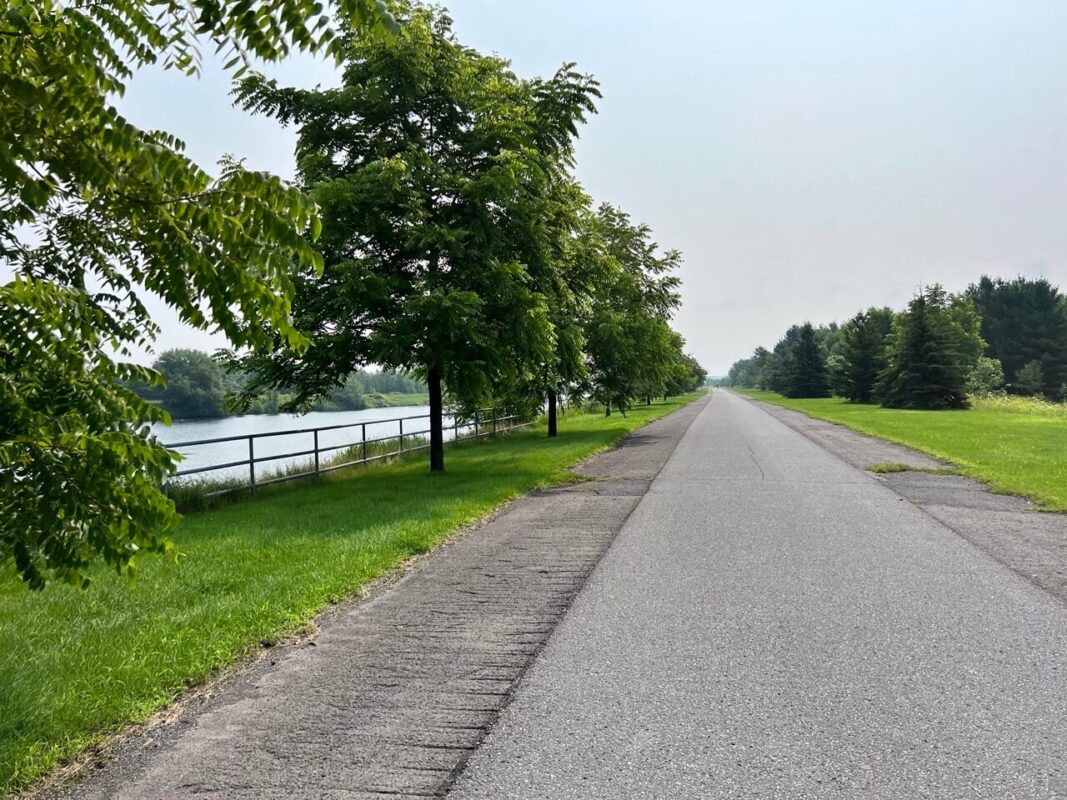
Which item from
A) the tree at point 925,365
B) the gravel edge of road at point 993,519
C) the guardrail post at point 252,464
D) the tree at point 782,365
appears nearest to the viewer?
the gravel edge of road at point 993,519

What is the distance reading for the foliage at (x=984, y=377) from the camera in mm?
60247

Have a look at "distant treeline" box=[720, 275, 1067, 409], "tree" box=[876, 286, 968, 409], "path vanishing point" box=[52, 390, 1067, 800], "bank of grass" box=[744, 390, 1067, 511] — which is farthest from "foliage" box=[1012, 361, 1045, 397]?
"path vanishing point" box=[52, 390, 1067, 800]

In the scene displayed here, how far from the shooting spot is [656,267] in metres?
32.0

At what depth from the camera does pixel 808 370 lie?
95000 millimetres

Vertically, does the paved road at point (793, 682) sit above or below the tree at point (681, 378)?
below

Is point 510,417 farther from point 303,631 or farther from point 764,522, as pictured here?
point 303,631

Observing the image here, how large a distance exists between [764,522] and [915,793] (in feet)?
20.3

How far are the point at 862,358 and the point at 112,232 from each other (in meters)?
81.2

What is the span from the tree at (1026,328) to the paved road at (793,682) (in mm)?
88616

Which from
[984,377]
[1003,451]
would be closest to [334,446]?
[1003,451]

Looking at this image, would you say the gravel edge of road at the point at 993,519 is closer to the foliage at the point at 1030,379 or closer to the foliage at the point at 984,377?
the foliage at the point at 984,377

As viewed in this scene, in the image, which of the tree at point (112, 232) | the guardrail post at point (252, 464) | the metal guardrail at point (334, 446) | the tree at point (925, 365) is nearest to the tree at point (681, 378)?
the metal guardrail at point (334, 446)

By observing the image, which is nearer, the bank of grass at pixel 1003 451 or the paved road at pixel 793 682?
the paved road at pixel 793 682

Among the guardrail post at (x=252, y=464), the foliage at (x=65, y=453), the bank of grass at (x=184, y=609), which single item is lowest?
the bank of grass at (x=184, y=609)
